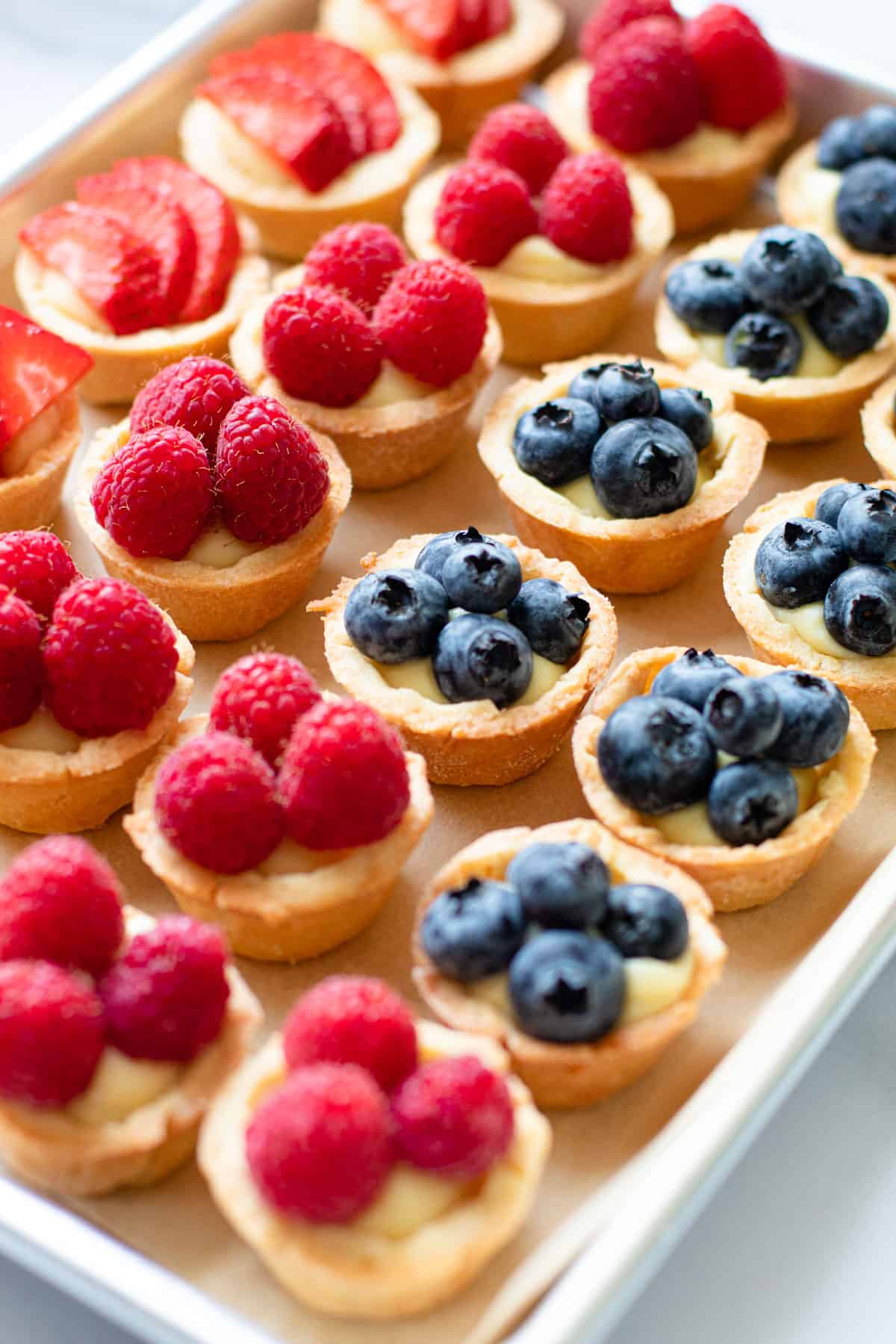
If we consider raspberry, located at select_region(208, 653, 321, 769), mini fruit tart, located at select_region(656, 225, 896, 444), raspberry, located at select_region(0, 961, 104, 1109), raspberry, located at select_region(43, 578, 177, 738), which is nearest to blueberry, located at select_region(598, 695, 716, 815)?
raspberry, located at select_region(208, 653, 321, 769)

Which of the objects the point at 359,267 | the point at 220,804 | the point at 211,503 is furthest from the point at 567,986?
the point at 359,267

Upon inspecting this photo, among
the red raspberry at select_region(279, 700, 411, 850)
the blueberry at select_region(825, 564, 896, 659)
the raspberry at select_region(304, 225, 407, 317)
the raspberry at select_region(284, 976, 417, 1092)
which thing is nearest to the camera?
the raspberry at select_region(284, 976, 417, 1092)

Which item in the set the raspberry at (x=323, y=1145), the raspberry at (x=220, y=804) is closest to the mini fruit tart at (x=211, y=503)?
the raspberry at (x=220, y=804)

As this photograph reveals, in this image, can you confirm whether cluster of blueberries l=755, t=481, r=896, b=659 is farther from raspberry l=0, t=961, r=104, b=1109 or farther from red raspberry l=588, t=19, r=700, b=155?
raspberry l=0, t=961, r=104, b=1109

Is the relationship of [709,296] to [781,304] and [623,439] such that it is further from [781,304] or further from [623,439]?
[623,439]

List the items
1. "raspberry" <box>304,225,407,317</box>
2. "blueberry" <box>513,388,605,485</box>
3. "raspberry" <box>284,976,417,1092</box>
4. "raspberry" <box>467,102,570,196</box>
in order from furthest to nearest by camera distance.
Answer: "raspberry" <box>467,102,570,196</box> → "raspberry" <box>304,225,407,317</box> → "blueberry" <box>513,388,605,485</box> → "raspberry" <box>284,976,417,1092</box>

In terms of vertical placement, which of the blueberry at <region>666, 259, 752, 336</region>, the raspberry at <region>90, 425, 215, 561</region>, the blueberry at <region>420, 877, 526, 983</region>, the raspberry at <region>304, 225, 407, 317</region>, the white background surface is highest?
the raspberry at <region>304, 225, 407, 317</region>

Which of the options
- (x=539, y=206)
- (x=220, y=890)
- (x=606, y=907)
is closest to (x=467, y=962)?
(x=606, y=907)
